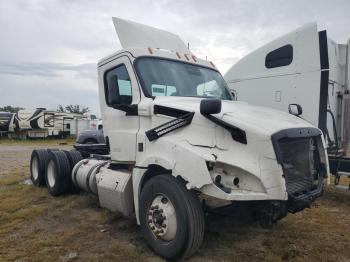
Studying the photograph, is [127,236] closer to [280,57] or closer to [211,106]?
[211,106]

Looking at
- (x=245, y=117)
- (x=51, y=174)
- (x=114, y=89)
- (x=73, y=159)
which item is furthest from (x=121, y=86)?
(x=51, y=174)

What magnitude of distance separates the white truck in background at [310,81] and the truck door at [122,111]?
3053 mm

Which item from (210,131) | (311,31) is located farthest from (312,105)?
(210,131)

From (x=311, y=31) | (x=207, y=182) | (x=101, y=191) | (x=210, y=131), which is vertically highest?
(x=311, y=31)

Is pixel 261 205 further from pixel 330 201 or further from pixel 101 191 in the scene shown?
pixel 330 201

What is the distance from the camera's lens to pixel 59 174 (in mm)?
7496

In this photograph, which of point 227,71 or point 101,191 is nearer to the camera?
point 101,191

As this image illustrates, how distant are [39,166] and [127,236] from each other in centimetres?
425

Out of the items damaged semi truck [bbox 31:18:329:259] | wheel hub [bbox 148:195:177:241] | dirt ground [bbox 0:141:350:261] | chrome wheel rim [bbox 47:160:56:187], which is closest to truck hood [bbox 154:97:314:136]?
damaged semi truck [bbox 31:18:329:259]

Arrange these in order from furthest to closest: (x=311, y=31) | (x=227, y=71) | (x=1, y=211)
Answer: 1. (x=227, y=71)
2. (x=311, y=31)
3. (x=1, y=211)

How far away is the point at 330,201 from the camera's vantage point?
7605 millimetres

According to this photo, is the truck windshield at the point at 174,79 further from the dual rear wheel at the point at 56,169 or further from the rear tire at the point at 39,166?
the rear tire at the point at 39,166

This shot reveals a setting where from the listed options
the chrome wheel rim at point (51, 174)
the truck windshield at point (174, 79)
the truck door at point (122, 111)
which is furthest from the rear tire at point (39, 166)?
the truck windshield at point (174, 79)

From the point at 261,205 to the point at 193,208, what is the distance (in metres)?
0.75
